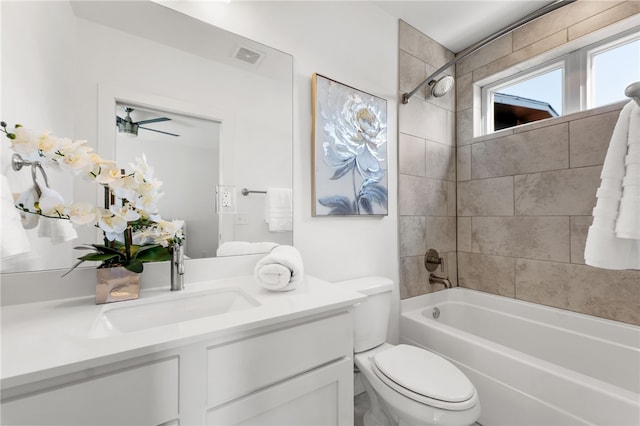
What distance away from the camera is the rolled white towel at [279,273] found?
101 cm

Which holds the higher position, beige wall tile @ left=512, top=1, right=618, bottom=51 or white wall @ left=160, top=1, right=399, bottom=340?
beige wall tile @ left=512, top=1, right=618, bottom=51

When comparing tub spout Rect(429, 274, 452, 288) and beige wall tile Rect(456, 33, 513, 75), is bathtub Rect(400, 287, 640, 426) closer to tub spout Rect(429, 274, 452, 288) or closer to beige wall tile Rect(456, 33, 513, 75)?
tub spout Rect(429, 274, 452, 288)

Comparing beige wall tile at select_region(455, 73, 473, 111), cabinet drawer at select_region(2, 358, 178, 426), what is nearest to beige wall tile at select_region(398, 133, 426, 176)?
beige wall tile at select_region(455, 73, 473, 111)

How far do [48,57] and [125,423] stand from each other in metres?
1.12

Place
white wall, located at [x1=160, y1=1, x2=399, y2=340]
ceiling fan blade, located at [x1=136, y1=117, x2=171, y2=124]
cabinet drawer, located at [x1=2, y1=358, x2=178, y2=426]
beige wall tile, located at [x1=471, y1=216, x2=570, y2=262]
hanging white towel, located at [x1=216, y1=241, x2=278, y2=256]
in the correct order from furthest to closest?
beige wall tile, located at [x1=471, y1=216, x2=570, y2=262], white wall, located at [x1=160, y1=1, x2=399, y2=340], hanging white towel, located at [x1=216, y1=241, x2=278, y2=256], ceiling fan blade, located at [x1=136, y1=117, x2=171, y2=124], cabinet drawer, located at [x1=2, y1=358, x2=178, y2=426]

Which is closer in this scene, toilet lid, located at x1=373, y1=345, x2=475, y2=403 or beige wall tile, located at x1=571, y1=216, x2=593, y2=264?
toilet lid, located at x1=373, y1=345, x2=475, y2=403

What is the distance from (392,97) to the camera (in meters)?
1.86

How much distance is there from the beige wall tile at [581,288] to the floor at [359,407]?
1253mm

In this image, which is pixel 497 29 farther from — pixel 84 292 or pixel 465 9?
pixel 84 292

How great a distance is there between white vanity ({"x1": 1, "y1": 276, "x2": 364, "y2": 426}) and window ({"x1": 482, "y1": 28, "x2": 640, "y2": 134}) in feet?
6.39

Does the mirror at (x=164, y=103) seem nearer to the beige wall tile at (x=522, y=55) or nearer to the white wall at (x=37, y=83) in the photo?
the white wall at (x=37, y=83)

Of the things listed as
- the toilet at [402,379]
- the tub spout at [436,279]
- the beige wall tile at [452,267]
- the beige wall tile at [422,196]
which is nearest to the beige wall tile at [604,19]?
Answer: the beige wall tile at [422,196]

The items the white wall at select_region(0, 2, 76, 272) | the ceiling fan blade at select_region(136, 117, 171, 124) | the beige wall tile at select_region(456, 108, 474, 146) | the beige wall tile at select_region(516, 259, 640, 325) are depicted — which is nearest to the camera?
the white wall at select_region(0, 2, 76, 272)

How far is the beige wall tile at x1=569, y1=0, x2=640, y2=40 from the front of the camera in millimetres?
1484
